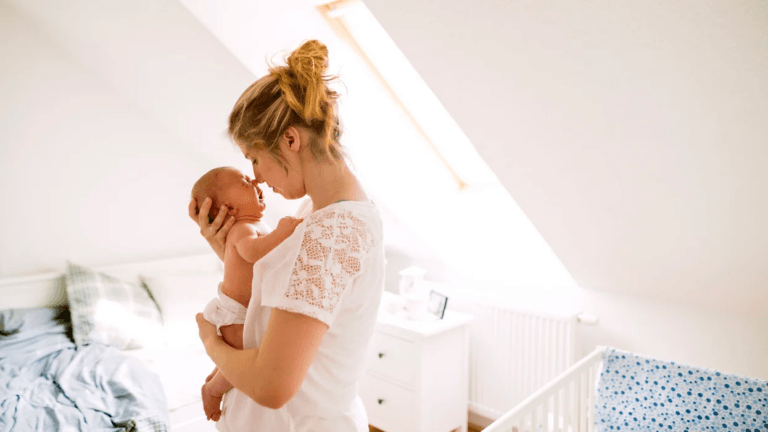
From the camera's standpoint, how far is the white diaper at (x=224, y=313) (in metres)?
0.86

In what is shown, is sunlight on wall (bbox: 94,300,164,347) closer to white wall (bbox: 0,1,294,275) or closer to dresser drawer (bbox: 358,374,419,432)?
white wall (bbox: 0,1,294,275)

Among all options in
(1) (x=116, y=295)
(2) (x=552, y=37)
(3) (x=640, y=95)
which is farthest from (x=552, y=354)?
(1) (x=116, y=295)

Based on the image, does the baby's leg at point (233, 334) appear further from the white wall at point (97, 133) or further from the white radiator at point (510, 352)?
the white radiator at point (510, 352)

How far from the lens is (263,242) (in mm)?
900

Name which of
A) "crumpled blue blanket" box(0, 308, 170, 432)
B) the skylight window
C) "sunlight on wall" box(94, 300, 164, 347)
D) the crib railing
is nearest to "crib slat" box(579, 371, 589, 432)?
the crib railing

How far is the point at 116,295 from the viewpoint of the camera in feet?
8.45

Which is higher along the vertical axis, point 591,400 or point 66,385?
point 591,400

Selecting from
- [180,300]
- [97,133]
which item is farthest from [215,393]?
[97,133]

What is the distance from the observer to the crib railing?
132 cm

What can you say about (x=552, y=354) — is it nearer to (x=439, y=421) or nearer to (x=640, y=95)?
(x=439, y=421)

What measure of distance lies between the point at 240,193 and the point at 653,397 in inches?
62.2

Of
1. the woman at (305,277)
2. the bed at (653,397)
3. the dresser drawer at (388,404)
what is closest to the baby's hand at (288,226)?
the woman at (305,277)

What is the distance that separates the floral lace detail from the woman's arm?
2cm

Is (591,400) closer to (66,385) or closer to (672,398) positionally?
(672,398)
